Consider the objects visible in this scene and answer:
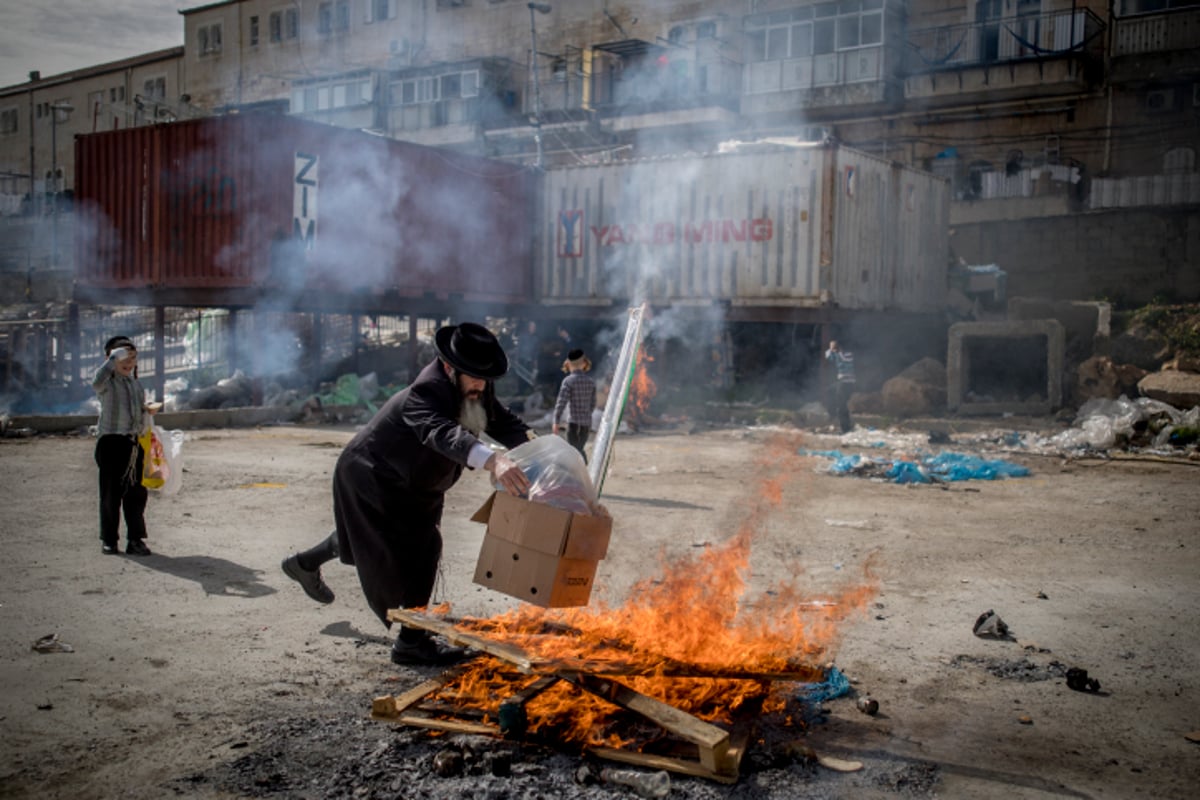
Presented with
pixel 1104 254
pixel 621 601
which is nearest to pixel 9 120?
pixel 1104 254

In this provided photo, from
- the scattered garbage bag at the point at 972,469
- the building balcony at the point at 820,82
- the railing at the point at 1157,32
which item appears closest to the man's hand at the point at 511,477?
the scattered garbage bag at the point at 972,469

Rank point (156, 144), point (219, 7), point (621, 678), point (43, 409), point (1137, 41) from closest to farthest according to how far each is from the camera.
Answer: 1. point (621, 678)
2. point (156, 144)
3. point (43, 409)
4. point (1137, 41)
5. point (219, 7)

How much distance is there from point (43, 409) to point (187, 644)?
58.5 feet

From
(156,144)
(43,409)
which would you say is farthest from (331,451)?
(43,409)

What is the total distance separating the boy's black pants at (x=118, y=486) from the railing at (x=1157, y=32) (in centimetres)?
2546

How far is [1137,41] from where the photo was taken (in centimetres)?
2336

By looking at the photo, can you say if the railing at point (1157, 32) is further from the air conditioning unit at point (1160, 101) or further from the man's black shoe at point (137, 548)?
the man's black shoe at point (137, 548)

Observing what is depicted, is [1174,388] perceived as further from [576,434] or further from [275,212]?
[275,212]

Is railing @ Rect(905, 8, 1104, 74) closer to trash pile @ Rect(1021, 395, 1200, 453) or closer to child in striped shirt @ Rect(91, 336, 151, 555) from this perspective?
trash pile @ Rect(1021, 395, 1200, 453)

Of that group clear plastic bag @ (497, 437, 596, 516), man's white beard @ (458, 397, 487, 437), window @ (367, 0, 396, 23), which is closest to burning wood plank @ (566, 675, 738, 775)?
clear plastic bag @ (497, 437, 596, 516)

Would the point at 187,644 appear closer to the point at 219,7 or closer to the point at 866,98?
the point at 866,98

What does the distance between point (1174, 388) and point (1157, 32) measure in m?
14.0

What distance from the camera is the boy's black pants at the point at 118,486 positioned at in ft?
19.8

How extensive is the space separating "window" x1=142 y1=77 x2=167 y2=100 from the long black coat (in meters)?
42.6
